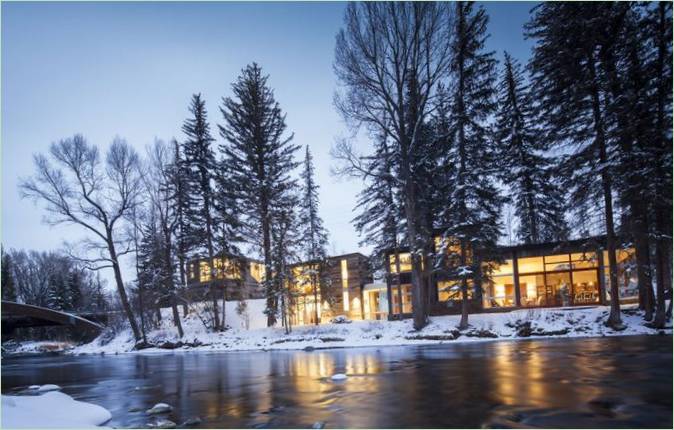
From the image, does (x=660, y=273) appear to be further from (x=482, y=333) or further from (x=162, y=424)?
(x=162, y=424)

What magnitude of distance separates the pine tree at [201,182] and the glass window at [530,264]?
74.4 ft

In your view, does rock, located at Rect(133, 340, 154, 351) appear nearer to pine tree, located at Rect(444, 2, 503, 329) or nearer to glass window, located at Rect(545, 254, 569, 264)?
pine tree, located at Rect(444, 2, 503, 329)

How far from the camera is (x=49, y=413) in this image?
7648mm

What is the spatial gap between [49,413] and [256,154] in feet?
97.5

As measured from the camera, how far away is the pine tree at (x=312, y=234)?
35062 millimetres

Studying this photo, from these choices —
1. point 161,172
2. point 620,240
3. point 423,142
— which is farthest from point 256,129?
point 620,240

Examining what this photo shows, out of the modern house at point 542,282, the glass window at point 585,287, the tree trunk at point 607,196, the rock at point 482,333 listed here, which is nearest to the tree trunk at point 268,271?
the modern house at point 542,282

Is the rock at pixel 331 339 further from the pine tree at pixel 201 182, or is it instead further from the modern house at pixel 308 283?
the pine tree at pixel 201 182

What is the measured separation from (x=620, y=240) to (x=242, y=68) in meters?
30.5

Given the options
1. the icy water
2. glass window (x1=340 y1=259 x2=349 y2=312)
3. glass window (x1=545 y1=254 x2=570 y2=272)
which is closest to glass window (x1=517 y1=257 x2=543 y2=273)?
glass window (x1=545 y1=254 x2=570 y2=272)

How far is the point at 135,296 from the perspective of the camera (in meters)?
41.1

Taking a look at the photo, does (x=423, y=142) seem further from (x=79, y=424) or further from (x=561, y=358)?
(x=79, y=424)

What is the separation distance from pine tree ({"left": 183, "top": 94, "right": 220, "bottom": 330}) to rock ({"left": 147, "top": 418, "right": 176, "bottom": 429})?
2688cm

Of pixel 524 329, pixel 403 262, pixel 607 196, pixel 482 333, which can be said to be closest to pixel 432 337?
pixel 482 333
